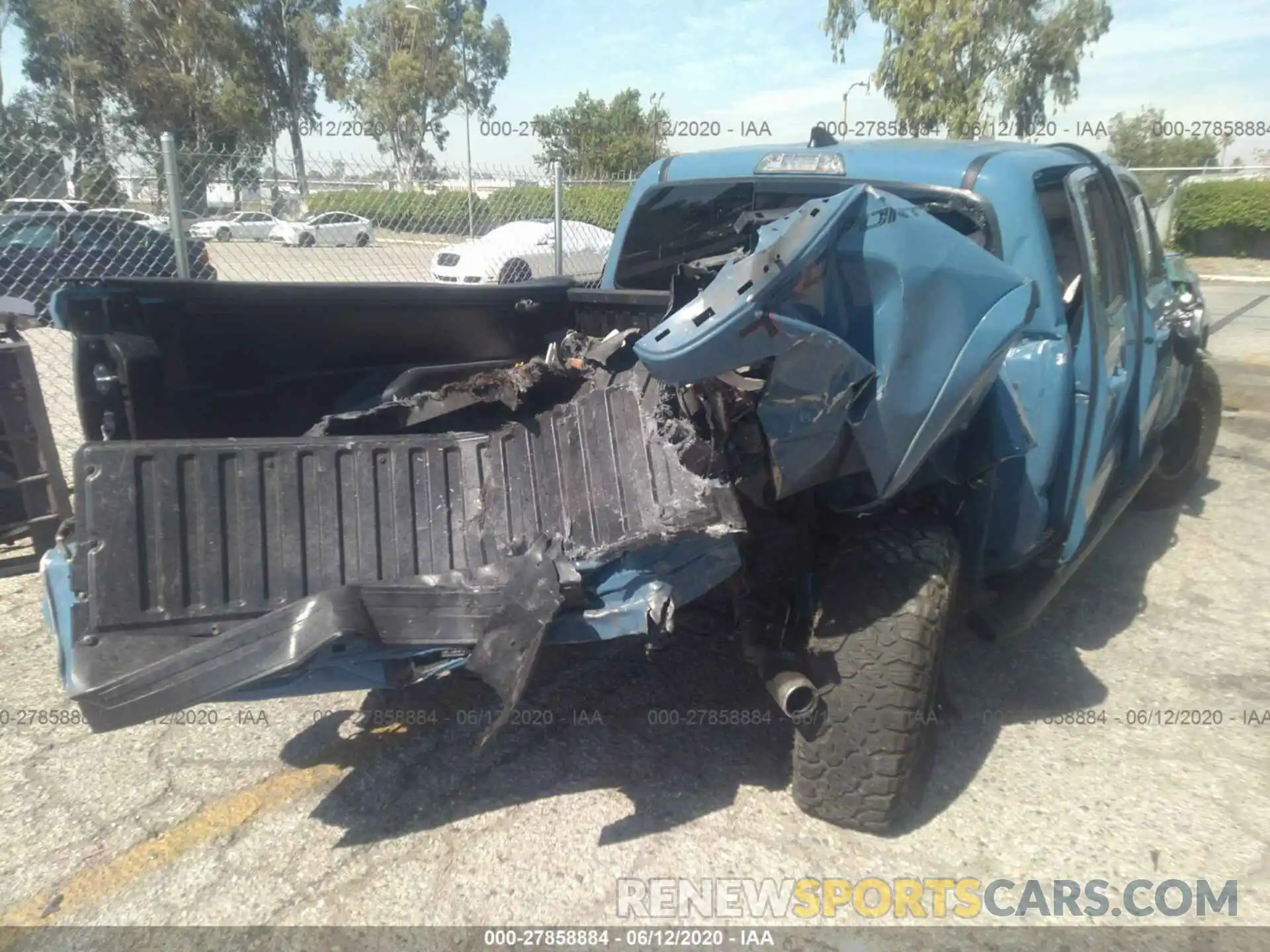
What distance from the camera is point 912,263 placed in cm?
225

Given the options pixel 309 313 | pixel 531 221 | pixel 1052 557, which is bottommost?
pixel 1052 557

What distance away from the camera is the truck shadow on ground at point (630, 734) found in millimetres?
2885

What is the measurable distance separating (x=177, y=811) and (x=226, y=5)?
41383 millimetres

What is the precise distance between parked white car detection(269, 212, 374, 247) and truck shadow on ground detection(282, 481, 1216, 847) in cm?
507

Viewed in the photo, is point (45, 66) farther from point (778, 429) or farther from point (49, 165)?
point (778, 429)

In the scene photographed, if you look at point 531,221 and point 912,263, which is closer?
point 912,263

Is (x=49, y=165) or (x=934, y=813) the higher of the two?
(x=49, y=165)

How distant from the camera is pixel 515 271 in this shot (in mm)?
8664

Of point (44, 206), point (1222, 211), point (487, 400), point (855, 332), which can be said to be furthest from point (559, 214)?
point (1222, 211)

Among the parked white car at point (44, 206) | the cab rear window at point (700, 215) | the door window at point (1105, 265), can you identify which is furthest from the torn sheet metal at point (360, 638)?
the parked white car at point (44, 206)

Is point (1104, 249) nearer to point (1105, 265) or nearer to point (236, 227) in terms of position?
point (1105, 265)

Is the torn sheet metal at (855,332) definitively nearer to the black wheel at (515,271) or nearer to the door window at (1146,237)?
the door window at (1146,237)

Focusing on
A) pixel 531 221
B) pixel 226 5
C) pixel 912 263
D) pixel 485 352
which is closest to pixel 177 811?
pixel 485 352

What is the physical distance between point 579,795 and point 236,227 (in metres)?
5.56
